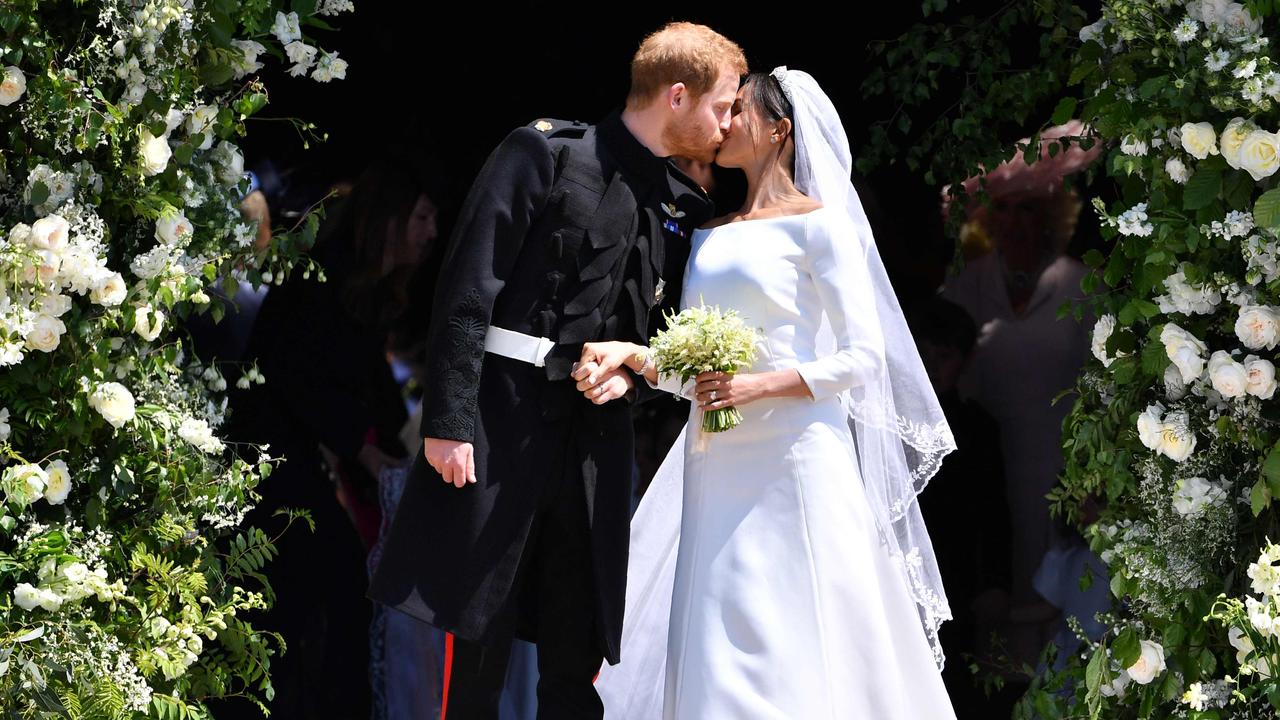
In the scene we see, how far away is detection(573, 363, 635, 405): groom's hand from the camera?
3.37m

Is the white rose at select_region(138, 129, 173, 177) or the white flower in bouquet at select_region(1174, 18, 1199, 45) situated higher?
the white flower in bouquet at select_region(1174, 18, 1199, 45)

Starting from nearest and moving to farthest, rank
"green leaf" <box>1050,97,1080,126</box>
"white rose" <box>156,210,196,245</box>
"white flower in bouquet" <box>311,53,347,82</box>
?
"white rose" <box>156,210,196,245</box>
"white flower in bouquet" <box>311,53,347,82</box>
"green leaf" <box>1050,97,1080,126</box>

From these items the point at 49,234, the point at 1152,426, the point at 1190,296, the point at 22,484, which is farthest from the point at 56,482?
the point at 1190,296

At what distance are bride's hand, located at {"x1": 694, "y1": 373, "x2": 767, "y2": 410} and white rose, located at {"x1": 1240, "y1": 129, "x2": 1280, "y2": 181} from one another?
1.28 metres

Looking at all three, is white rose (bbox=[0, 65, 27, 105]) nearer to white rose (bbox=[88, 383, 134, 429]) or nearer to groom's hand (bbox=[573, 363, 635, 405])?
white rose (bbox=[88, 383, 134, 429])

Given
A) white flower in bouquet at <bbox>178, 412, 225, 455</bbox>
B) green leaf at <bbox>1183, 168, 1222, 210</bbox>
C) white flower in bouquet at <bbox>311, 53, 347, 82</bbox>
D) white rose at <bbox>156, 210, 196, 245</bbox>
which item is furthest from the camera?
white flower in bouquet at <bbox>311, 53, 347, 82</bbox>

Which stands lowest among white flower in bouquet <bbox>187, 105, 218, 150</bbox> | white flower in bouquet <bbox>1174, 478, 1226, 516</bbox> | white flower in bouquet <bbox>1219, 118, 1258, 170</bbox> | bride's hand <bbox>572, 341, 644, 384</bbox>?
white flower in bouquet <bbox>1174, 478, 1226, 516</bbox>

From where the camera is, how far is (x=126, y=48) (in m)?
3.11

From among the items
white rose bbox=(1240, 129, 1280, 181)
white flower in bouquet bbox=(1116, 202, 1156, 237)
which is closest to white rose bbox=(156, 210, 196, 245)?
white flower in bouquet bbox=(1116, 202, 1156, 237)

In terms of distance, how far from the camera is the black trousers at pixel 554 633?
11.2 ft

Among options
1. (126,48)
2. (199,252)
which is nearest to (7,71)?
(126,48)

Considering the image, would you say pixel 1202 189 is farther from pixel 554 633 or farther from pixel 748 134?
pixel 554 633

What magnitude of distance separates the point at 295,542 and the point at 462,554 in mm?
1507

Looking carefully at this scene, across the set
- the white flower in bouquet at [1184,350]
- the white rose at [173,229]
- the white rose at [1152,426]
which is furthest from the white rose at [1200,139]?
the white rose at [173,229]
